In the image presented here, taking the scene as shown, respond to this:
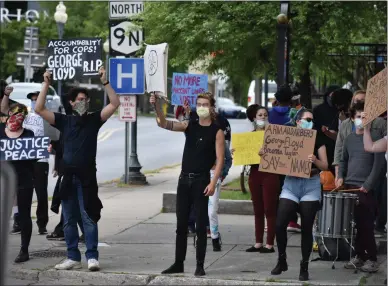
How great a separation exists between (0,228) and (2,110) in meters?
7.77

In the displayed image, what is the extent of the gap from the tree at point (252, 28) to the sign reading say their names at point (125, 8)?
0.17 m

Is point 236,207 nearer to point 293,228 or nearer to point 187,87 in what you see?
point 293,228

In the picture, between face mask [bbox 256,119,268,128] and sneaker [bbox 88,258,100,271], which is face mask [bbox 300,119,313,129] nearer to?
face mask [bbox 256,119,268,128]

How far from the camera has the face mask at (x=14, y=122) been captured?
10062 mm

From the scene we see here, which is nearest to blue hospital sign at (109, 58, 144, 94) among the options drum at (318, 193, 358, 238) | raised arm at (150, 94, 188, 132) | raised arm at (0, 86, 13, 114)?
raised arm at (0, 86, 13, 114)

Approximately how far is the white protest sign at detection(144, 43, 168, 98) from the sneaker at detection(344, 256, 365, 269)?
2.57m

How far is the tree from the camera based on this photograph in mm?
16250

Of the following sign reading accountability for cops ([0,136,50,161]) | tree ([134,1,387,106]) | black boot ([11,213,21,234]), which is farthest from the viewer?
tree ([134,1,387,106])

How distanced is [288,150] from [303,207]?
62 cm

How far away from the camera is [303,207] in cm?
919

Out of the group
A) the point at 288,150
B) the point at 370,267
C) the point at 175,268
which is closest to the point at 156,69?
the point at 288,150

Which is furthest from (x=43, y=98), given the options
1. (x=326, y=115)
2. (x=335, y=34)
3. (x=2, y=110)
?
(x=335, y=34)

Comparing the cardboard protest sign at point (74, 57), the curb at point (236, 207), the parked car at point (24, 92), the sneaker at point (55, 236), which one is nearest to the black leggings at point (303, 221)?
the cardboard protest sign at point (74, 57)

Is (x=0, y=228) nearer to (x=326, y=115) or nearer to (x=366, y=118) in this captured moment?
(x=366, y=118)
